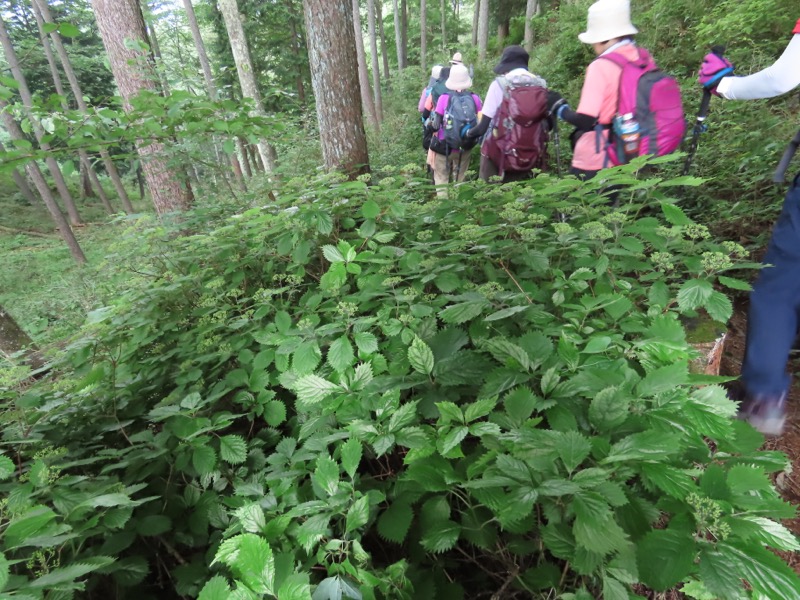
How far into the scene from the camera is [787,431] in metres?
2.15

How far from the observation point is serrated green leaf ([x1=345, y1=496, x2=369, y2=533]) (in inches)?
36.1

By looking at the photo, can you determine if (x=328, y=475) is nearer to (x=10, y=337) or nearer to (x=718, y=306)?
(x=718, y=306)

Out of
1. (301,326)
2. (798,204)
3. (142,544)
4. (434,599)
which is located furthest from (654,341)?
(142,544)

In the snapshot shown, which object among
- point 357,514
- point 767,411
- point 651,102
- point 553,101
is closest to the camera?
point 357,514

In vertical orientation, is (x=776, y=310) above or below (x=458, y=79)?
below

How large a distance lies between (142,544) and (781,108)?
7313 mm

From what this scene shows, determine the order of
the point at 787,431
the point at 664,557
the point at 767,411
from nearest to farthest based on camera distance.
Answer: the point at 664,557
the point at 767,411
the point at 787,431

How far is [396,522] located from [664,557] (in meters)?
0.64

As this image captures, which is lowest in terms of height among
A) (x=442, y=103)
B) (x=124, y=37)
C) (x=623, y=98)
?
(x=623, y=98)

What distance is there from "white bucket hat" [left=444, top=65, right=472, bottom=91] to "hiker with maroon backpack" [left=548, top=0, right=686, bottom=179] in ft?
8.51

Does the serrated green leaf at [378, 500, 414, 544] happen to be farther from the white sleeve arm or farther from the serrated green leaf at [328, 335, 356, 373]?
the white sleeve arm

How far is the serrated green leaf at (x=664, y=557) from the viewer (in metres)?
0.69

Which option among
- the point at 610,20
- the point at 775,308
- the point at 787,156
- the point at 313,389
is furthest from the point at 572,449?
the point at 610,20

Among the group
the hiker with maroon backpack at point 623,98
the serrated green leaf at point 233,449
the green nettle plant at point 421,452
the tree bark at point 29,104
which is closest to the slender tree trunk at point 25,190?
the tree bark at point 29,104
